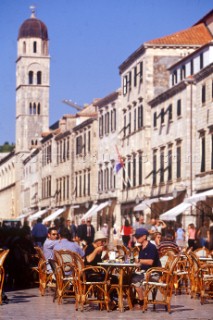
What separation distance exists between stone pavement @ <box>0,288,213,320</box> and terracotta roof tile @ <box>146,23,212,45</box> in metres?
42.5

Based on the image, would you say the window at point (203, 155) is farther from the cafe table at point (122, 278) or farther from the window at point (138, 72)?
the cafe table at point (122, 278)

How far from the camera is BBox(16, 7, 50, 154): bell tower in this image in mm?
128500

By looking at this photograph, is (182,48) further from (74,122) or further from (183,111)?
(74,122)

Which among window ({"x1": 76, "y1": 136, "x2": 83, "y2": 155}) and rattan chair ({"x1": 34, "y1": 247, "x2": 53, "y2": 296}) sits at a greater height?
window ({"x1": 76, "y1": 136, "x2": 83, "y2": 155})

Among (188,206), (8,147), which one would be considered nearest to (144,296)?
(188,206)

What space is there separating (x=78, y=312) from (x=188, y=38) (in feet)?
152

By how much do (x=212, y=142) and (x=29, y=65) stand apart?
284 feet

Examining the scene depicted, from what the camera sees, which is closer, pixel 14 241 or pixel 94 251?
pixel 94 251

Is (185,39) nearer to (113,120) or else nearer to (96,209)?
(113,120)

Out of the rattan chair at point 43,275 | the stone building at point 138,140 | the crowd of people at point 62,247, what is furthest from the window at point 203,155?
the rattan chair at point 43,275

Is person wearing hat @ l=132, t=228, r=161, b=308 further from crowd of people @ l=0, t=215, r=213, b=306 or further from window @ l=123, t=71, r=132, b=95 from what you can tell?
window @ l=123, t=71, r=132, b=95

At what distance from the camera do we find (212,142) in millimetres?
48406

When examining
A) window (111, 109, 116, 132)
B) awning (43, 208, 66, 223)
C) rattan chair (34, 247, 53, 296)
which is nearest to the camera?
rattan chair (34, 247, 53, 296)

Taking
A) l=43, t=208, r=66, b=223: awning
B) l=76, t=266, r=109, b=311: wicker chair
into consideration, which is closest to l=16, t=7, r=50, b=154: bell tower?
l=43, t=208, r=66, b=223: awning
